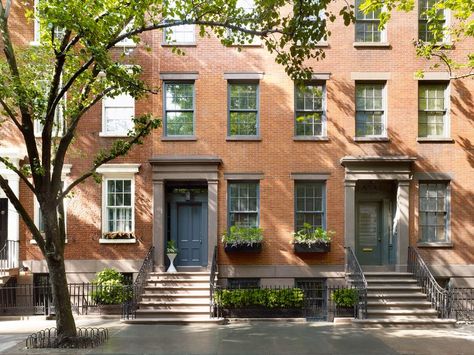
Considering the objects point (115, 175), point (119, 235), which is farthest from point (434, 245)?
point (115, 175)

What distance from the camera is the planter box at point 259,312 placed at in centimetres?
1368

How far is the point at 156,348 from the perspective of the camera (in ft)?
34.3

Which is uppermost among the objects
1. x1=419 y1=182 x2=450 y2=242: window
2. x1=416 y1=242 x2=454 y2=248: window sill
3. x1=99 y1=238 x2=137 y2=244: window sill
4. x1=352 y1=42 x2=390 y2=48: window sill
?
x1=352 y1=42 x2=390 y2=48: window sill

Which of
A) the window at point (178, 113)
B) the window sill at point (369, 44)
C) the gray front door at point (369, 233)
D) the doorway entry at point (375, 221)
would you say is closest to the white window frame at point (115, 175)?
the window at point (178, 113)

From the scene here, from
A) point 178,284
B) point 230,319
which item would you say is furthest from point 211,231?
point 230,319

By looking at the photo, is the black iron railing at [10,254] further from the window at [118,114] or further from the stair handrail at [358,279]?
the stair handrail at [358,279]

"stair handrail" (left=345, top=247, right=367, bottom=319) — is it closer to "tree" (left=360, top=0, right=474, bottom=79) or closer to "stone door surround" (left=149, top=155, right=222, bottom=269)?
"stone door surround" (left=149, top=155, right=222, bottom=269)

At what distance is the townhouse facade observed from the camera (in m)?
15.3

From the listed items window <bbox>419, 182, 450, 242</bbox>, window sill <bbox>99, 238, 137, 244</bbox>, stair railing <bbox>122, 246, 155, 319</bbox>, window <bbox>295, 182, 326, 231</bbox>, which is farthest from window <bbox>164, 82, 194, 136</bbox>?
window <bbox>419, 182, 450, 242</bbox>

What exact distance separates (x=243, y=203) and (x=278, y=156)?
6.54 ft

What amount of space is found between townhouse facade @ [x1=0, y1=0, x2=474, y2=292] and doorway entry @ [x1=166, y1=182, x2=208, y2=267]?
0.20 meters

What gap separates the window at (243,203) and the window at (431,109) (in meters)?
6.09

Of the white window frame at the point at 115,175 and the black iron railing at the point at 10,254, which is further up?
the white window frame at the point at 115,175

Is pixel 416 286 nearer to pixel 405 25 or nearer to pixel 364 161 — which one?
pixel 364 161
